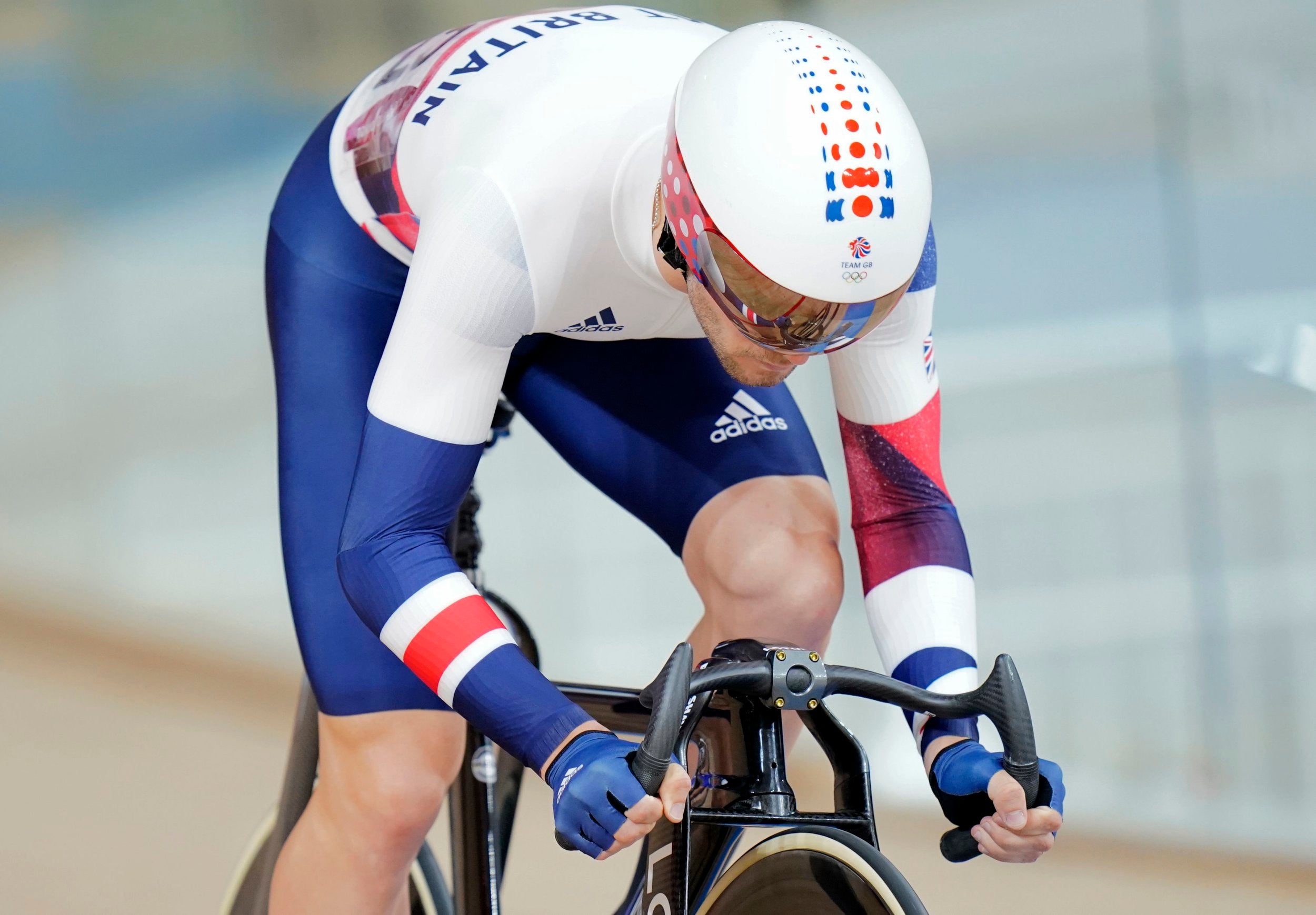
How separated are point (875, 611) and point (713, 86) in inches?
26.5

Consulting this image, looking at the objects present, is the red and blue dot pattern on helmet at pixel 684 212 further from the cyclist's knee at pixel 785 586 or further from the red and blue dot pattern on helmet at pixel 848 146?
the cyclist's knee at pixel 785 586

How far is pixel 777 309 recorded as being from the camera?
1388 millimetres

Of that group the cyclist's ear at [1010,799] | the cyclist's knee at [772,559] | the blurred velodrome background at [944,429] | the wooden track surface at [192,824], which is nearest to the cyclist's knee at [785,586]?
the cyclist's knee at [772,559]

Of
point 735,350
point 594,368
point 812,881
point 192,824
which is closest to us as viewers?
point 812,881

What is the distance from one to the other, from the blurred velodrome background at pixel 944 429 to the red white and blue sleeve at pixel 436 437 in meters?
2.06

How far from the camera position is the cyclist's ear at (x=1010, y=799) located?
4.61 feet

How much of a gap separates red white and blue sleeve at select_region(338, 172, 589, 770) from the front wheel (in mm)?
Result: 296

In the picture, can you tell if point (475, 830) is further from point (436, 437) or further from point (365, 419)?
point (436, 437)

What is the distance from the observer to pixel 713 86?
1443 millimetres

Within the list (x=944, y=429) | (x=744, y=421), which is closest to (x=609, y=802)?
(x=744, y=421)

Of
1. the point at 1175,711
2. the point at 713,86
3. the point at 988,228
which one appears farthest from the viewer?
the point at 988,228

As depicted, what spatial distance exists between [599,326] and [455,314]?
0.83 feet

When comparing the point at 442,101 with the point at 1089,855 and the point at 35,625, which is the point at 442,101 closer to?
the point at 1089,855

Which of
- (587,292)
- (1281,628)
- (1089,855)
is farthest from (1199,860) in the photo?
(587,292)
